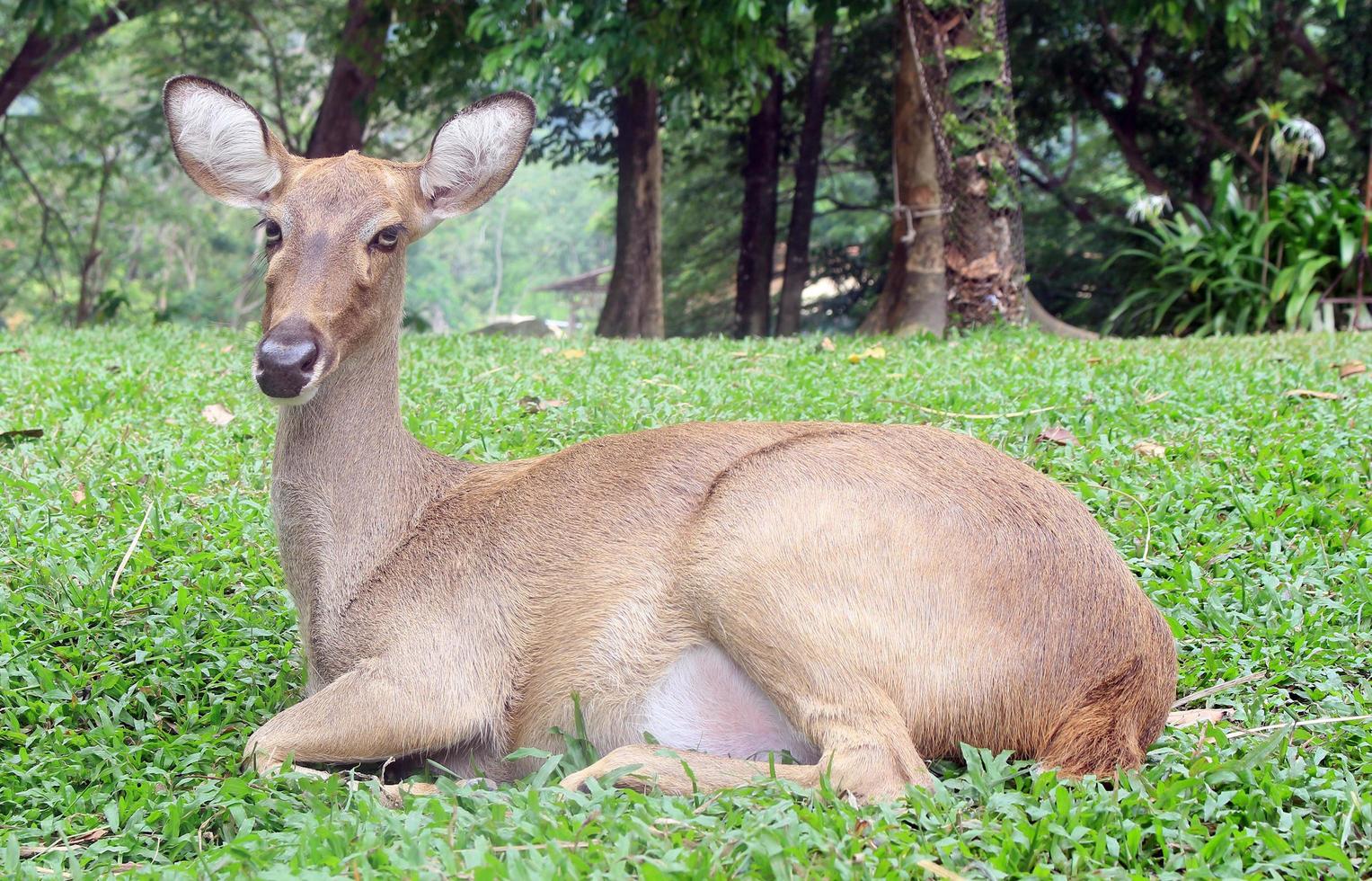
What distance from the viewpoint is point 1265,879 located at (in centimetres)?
242

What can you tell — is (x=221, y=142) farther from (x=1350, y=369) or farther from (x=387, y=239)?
(x=1350, y=369)

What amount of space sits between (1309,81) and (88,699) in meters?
20.3

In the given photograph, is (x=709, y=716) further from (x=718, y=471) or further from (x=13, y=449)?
(x=13, y=449)

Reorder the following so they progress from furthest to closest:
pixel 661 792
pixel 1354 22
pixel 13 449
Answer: pixel 1354 22, pixel 13 449, pixel 661 792

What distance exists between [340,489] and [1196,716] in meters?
2.33

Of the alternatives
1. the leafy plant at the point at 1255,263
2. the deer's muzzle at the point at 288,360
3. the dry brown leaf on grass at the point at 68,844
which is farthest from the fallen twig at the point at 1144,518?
the leafy plant at the point at 1255,263

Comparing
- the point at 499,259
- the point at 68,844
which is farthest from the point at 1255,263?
the point at 499,259

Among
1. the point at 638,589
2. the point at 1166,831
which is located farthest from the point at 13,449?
the point at 1166,831

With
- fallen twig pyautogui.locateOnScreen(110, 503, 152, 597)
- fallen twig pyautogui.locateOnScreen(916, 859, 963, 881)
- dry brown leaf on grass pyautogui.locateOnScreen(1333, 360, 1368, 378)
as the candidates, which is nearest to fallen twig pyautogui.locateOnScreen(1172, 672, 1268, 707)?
fallen twig pyautogui.locateOnScreen(916, 859, 963, 881)

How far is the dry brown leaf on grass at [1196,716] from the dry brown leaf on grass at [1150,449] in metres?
1.90

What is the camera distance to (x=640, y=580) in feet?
10.2

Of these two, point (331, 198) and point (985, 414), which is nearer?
point (331, 198)

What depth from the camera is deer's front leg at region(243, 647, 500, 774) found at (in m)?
3.03

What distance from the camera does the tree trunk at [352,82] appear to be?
520 inches
